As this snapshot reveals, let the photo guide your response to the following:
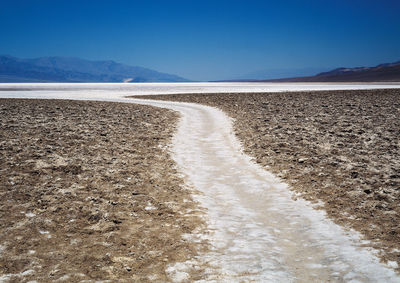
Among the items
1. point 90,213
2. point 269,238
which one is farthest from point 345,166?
point 90,213

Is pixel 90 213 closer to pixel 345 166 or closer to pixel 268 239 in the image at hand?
pixel 268 239

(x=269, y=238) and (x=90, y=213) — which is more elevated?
(x=90, y=213)

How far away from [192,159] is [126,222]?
5337mm

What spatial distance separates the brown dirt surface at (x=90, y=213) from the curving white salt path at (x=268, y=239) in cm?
41

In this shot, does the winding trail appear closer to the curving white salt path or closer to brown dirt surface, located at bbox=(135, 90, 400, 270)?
the curving white salt path

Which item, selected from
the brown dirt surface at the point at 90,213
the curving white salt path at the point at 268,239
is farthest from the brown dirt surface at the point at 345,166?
the brown dirt surface at the point at 90,213

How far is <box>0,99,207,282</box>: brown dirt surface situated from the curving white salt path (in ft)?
1.36

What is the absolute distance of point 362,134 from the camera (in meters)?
14.9

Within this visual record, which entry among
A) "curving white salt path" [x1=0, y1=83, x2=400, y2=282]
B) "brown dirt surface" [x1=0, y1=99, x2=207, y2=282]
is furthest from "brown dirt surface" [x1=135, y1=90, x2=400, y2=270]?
"brown dirt surface" [x1=0, y1=99, x2=207, y2=282]

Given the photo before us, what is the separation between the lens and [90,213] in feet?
20.9

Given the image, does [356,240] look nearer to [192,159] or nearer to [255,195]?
[255,195]

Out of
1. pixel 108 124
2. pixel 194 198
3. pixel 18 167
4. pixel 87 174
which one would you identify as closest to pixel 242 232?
pixel 194 198

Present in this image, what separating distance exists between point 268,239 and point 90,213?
3.43 meters

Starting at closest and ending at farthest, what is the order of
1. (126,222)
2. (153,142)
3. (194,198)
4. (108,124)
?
(126,222) < (194,198) < (153,142) < (108,124)
